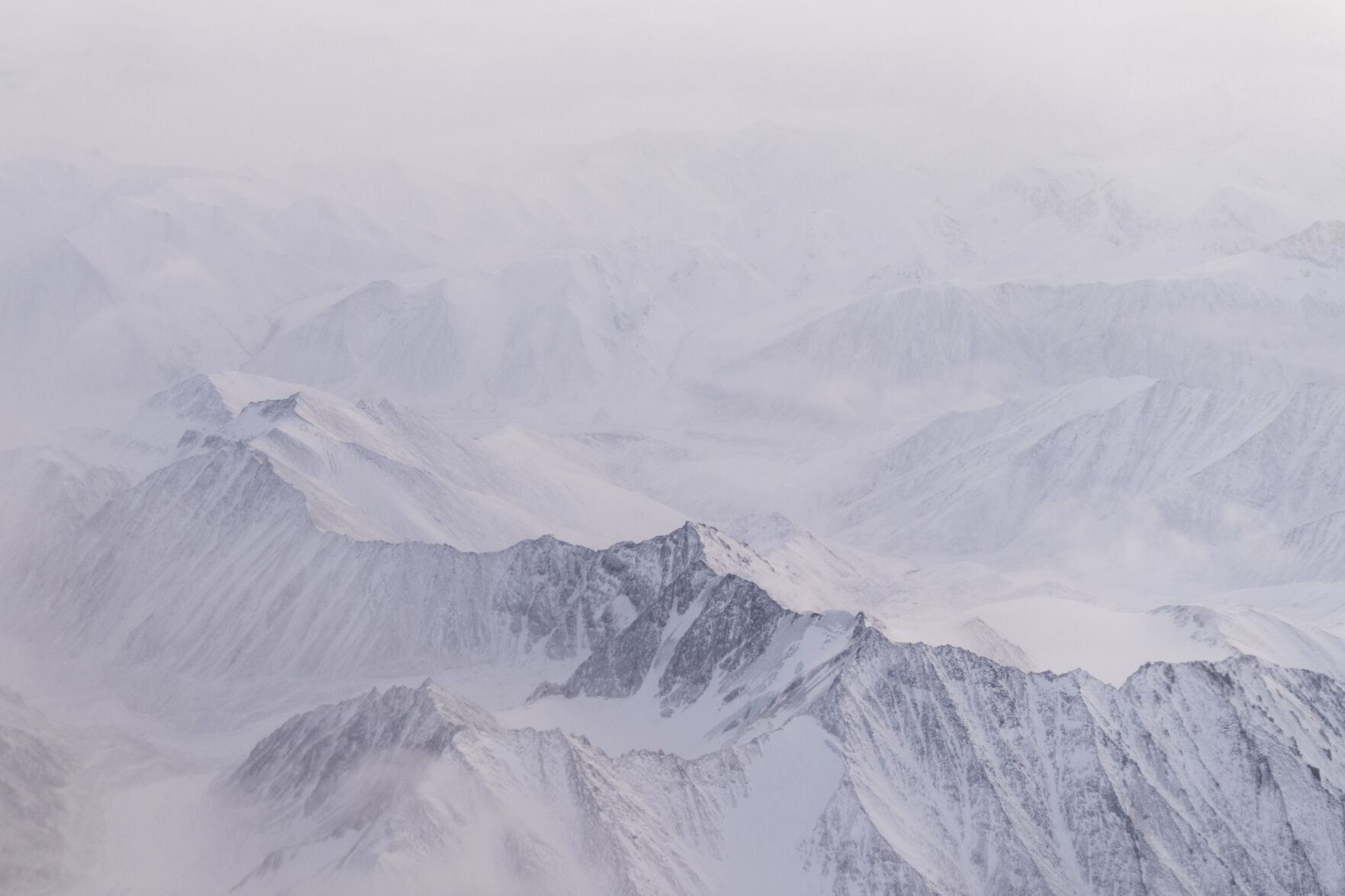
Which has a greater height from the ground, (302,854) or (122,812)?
(302,854)

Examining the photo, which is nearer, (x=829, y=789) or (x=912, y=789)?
(x=829, y=789)

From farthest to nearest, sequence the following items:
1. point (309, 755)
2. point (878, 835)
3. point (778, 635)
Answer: point (778, 635) < point (309, 755) < point (878, 835)

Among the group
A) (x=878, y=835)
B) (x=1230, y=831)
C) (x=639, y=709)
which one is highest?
(x=878, y=835)

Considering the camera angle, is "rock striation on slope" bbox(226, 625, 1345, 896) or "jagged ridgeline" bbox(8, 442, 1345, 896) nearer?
"jagged ridgeline" bbox(8, 442, 1345, 896)

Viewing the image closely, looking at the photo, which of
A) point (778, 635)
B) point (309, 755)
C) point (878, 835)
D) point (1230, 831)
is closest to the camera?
point (878, 835)

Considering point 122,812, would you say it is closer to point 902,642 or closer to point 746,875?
point 746,875

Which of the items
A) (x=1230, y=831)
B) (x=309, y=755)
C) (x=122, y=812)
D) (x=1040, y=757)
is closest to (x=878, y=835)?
(x=1040, y=757)

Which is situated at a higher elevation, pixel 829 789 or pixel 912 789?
pixel 829 789

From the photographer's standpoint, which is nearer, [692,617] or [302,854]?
[302,854]

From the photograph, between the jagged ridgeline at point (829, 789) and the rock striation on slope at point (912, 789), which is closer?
the jagged ridgeline at point (829, 789)
